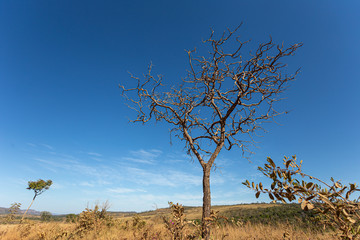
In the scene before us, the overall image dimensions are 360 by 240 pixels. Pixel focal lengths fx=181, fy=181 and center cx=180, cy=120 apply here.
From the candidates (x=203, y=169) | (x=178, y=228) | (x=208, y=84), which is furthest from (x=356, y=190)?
(x=208, y=84)

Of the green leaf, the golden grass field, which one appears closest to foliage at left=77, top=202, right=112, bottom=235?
the golden grass field

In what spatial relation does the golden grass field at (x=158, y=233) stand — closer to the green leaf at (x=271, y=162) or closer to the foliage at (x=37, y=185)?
the green leaf at (x=271, y=162)

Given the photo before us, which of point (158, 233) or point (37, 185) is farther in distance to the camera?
point (37, 185)

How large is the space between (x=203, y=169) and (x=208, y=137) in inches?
59.0

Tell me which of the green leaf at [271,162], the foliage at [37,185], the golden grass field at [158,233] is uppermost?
the foliage at [37,185]

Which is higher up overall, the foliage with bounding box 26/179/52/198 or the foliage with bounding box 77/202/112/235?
the foliage with bounding box 26/179/52/198

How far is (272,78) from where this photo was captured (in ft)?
22.4

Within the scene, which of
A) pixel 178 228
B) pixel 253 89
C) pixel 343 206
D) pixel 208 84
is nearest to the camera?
pixel 343 206

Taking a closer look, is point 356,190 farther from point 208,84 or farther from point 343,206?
point 208,84

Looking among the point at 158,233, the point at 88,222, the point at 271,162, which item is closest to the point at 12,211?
the point at 88,222

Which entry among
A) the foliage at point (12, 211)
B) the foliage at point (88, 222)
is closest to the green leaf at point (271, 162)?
the foliage at point (88, 222)

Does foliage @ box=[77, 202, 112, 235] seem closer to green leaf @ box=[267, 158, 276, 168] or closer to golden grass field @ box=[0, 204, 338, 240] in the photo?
golden grass field @ box=[0, 204, 338, 240]

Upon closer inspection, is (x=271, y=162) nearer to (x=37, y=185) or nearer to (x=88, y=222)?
(x=88, y=222)

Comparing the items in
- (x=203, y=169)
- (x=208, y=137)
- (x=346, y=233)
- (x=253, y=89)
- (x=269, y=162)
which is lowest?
(x=346, y=233)
